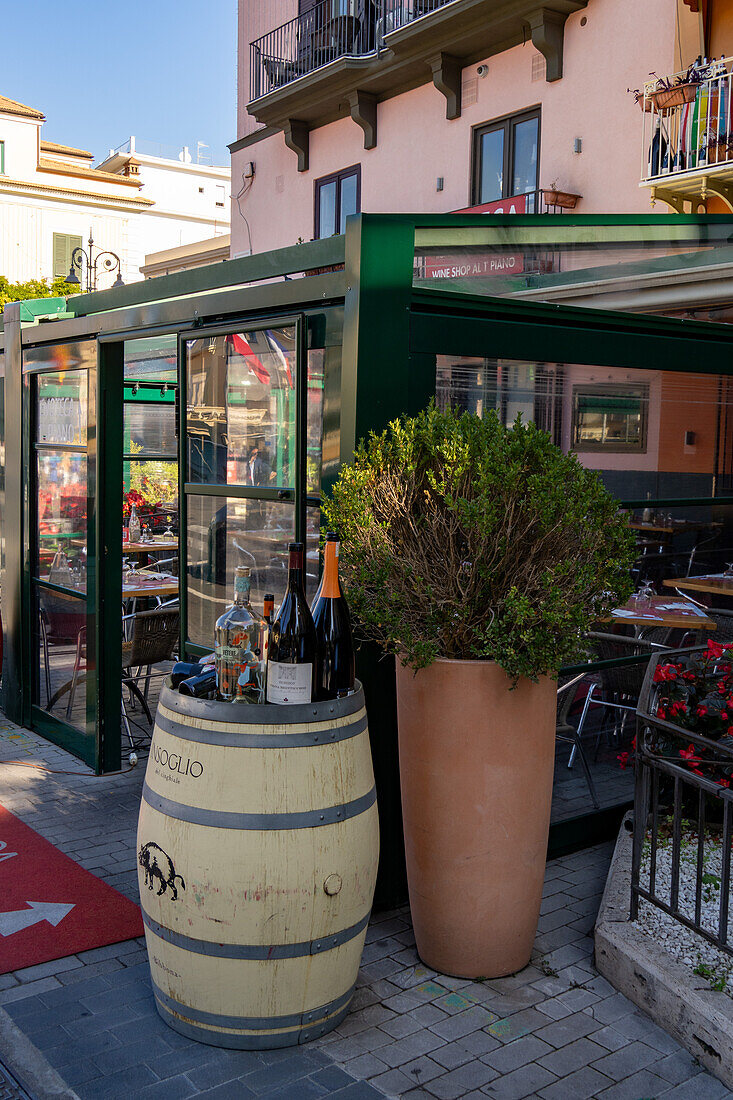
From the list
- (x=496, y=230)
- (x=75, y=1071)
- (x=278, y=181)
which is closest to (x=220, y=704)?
(x=75, y=1071)

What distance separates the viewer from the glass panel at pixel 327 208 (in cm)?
1752

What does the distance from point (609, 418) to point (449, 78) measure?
1160 centimetres

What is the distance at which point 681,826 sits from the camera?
379 cm

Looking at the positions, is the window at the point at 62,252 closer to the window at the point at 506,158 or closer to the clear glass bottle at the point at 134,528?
the window at the point at 506,158

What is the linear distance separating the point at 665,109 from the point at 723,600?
7686 millimetres

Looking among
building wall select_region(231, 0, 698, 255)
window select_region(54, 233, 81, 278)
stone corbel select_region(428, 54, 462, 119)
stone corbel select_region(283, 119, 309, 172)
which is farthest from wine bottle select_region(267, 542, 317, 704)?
window select_region(54, 233, 81, 278)

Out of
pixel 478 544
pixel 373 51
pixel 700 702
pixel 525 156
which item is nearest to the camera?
pixel 478 544

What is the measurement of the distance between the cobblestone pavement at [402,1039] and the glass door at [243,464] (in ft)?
5.24

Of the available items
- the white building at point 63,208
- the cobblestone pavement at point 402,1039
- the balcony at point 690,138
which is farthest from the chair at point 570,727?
the white building at point 63,208

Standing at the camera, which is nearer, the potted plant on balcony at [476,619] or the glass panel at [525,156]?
the potted plant on balcony at [476,619]

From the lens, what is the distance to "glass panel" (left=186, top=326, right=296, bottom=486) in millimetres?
4270

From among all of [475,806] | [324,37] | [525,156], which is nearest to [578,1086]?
[475,806]

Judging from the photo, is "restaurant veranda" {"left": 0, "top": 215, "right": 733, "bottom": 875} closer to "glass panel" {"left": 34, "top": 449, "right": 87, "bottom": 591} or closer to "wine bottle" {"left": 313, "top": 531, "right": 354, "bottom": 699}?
"glass panel" {"left": 34, "top": 449, "right": 87, "bottom": 591}

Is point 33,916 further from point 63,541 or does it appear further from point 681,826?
point 63,541
